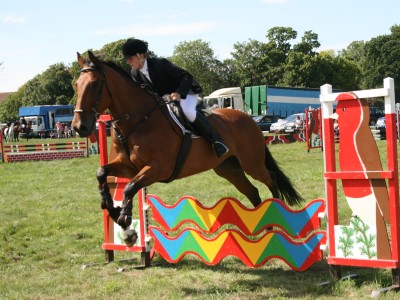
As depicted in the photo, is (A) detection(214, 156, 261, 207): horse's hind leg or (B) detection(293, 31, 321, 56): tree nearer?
(A) detection(214, 156, 261, 207): horse's hind leg

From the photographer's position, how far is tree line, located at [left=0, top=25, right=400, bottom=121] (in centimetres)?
6556

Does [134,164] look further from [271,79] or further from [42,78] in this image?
[42,78]

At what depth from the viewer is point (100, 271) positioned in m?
6.16

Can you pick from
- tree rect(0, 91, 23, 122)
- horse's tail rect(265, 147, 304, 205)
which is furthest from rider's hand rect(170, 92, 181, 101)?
tree rect(0, 91, 23, 122)

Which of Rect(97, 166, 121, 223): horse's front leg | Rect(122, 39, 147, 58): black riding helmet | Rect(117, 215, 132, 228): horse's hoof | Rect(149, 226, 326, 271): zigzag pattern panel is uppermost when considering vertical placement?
Rect(122, 39, 147, 58): black riding helmet

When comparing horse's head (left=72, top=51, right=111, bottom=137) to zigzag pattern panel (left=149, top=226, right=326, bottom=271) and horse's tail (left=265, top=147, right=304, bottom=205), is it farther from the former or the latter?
horse's tail (left=265, top=147, right=304, bottom=205)

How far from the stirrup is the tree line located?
5921cm

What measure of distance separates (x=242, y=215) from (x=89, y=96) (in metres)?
2.01

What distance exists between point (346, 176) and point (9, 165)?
57.2 feet

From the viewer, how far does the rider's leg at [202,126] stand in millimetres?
6012

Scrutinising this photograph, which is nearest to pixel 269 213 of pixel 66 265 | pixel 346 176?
pixel 346 176

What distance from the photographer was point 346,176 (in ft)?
16.4

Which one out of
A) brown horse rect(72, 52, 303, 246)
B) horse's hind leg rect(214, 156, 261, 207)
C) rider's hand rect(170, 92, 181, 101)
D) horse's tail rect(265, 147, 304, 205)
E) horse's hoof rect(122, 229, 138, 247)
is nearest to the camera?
brown horse rect(72, 52, 303, 246)

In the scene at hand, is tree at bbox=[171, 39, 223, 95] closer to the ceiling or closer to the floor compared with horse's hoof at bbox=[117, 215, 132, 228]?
closer to the ceiling
